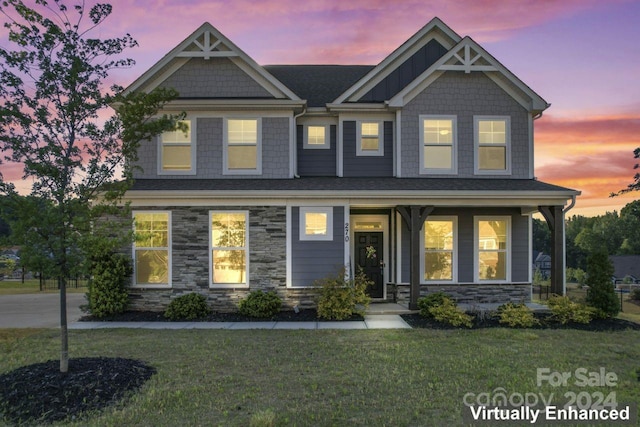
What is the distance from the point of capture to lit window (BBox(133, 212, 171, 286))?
1134cm

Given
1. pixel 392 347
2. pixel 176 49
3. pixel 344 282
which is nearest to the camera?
pixel 392 347

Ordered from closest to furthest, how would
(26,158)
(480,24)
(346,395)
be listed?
1. (346,395)
2. (26,158)
3. (480,24)

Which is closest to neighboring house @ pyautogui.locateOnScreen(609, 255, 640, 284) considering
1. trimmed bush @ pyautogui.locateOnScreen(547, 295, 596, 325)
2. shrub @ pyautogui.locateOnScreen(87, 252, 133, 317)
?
trimmed bush @ pyautogui.locateOnScreen(547, 295, 596, 325)

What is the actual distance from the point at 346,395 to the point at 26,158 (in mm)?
5389

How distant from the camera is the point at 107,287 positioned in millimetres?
10734

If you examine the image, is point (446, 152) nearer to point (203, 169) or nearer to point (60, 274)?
point (203, 169)

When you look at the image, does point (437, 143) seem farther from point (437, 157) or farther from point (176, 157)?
point (176, 157)

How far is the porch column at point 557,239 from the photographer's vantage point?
11.1 meters

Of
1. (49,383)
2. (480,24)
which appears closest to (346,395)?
(49,383)

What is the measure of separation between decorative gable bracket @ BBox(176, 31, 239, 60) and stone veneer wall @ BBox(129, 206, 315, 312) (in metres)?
4.69

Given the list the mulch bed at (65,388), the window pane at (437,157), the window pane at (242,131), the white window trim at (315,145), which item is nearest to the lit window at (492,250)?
the window pane at (437,157)

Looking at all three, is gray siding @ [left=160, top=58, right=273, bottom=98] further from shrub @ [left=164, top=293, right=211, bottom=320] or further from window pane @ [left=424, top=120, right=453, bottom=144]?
shrub @ [left=164, top=293, right=211, bottom=320]

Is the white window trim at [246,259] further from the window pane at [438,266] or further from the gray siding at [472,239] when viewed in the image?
the window pane at [438,266]

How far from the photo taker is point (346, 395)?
17.4ft
